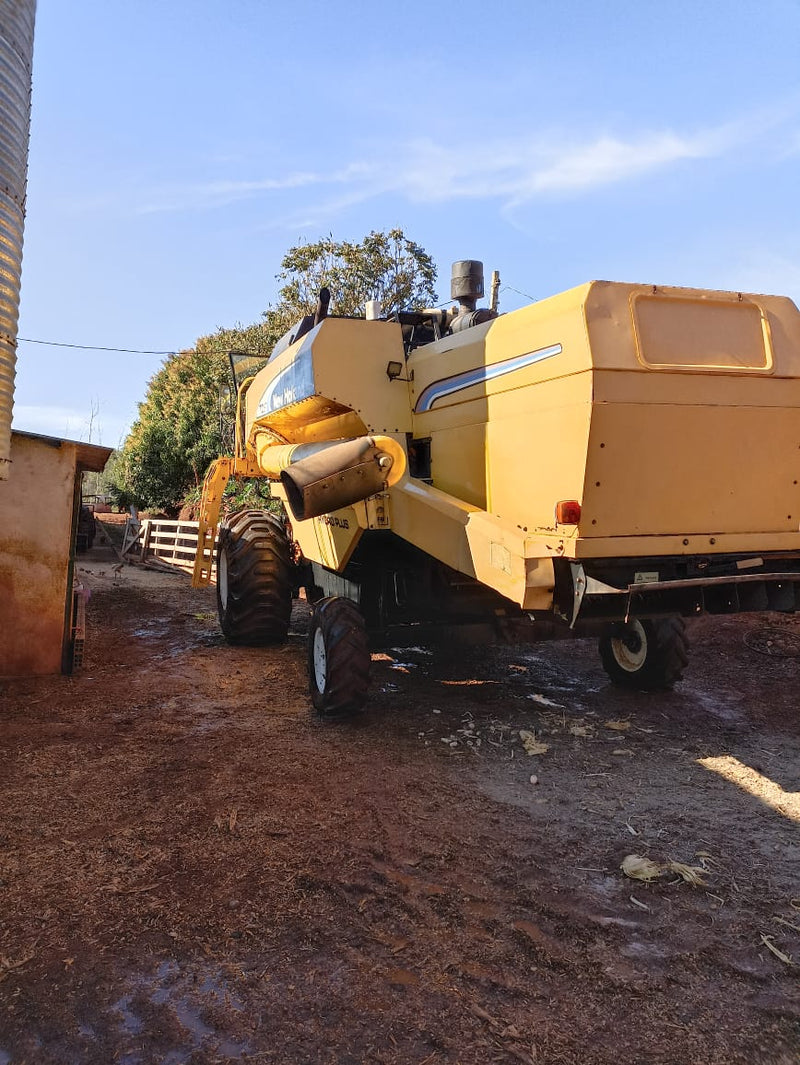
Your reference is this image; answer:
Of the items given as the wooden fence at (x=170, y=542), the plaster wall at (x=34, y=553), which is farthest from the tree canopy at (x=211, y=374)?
the plaster wall at (x=34, y=553)

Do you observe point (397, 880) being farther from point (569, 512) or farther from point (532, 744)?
point (569, 512)

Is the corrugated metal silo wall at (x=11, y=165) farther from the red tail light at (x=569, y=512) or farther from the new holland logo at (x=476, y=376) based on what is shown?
the red tail light at (x=569, y=512)

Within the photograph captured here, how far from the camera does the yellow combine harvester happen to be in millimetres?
4020

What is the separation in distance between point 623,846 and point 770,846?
72 centimetres

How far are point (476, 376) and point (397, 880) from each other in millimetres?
3157

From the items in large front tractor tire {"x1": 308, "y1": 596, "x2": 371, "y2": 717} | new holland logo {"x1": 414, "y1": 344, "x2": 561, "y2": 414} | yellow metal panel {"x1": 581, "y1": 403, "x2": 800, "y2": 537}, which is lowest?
large front tractor tire {"x1": 308, "y1": 596, "x2": 371, "y2": 717}

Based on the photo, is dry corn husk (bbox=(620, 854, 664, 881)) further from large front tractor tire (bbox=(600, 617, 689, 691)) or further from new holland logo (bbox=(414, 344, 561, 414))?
new holland logo (bbox=(414, 344, 561, 414))

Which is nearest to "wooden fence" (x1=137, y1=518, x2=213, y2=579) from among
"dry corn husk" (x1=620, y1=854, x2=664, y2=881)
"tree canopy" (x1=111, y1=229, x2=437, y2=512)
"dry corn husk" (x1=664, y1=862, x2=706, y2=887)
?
"tree canopy" (x1=111, y1=229, x2=437, y2=512)

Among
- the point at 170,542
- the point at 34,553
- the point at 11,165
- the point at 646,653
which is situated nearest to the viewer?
the point at 11,165

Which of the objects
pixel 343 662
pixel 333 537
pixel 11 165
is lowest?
pixel 343 662

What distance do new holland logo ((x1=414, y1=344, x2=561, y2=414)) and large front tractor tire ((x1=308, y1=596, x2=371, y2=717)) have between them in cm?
171

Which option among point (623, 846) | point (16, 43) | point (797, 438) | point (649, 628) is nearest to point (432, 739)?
point (623, 846)

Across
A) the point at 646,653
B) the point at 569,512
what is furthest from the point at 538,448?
the point at 646,653

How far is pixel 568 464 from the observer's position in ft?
13.3
